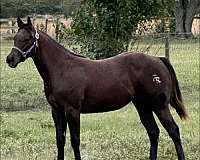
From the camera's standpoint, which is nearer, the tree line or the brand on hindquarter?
the brand on hindquarter

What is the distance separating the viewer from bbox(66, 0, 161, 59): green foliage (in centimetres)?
1256

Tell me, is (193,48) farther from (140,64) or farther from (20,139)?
(140,64)

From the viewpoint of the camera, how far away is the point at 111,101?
664cm

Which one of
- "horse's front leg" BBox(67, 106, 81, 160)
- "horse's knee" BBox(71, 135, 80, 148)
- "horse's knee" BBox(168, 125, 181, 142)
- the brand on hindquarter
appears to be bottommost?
"horse's knee" BBox(168, 125, 181, 142)

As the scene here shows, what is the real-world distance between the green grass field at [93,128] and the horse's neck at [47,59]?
1765 mm

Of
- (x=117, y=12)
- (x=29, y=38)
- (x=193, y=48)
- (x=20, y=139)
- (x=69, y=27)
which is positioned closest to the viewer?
(x=29, y=38)

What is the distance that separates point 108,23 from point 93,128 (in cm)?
305

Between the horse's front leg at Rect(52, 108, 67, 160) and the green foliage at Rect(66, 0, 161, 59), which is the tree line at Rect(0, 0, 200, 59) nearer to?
the green foliage at Rect(66, 0, 161, 59)

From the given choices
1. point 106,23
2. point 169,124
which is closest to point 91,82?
point 169,124

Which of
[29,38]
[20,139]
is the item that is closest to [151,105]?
[29,38]

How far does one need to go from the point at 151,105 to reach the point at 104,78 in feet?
2.48

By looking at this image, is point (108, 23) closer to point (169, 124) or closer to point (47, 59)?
point (169, 124)

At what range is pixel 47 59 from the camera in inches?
251

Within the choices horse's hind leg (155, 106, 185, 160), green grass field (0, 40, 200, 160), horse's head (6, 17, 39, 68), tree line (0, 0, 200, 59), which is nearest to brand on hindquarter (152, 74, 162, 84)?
horse's hind leg (155, 106, 185, 160)
